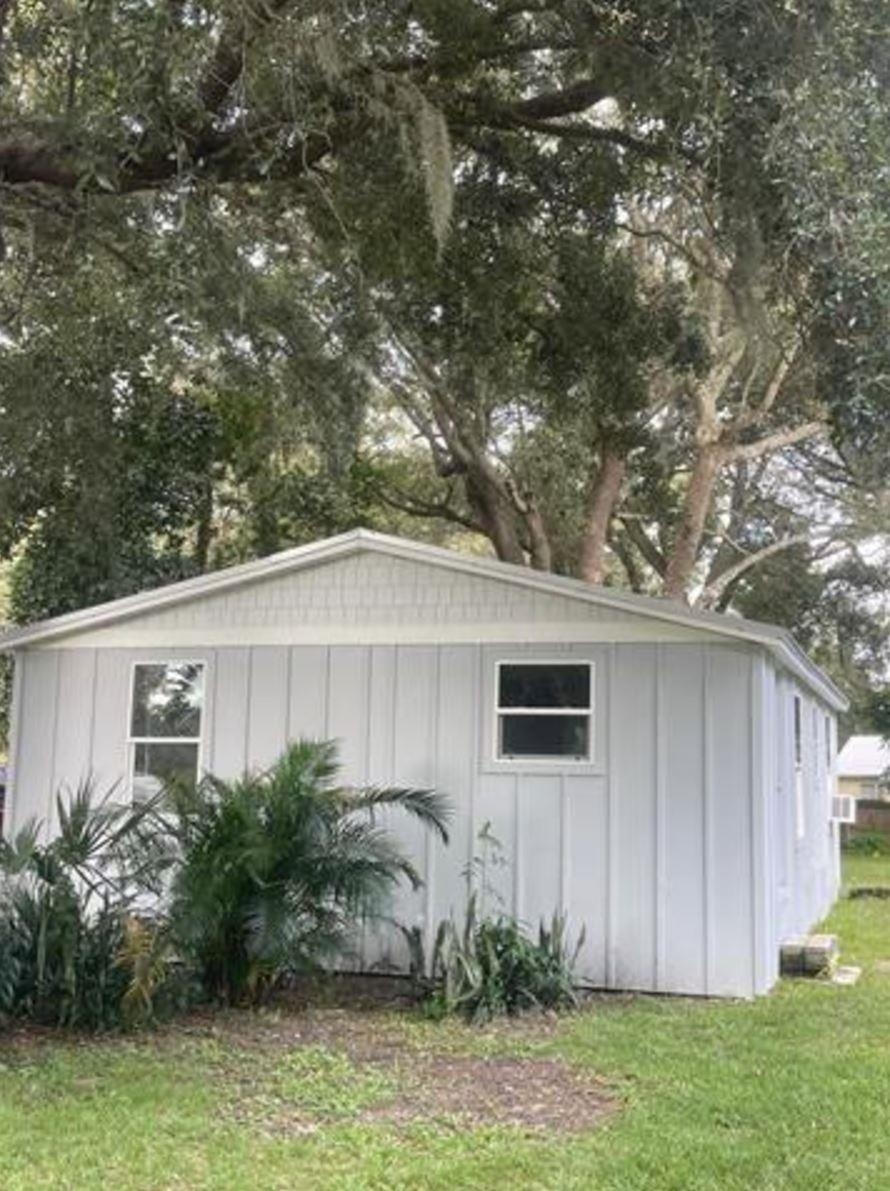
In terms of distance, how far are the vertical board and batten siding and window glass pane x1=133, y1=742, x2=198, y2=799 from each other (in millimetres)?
210

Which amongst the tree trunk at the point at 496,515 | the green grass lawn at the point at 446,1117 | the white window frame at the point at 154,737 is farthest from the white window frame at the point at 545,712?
the tree trunk at the point at 496,515

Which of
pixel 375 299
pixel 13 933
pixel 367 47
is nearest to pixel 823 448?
pixel 375 299

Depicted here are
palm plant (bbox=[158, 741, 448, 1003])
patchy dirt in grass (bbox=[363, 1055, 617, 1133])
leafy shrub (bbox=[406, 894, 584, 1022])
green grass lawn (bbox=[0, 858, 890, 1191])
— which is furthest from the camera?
leafy shrub (bbox=[406, 894, 584, 1022])

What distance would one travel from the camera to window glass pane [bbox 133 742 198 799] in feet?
33.9

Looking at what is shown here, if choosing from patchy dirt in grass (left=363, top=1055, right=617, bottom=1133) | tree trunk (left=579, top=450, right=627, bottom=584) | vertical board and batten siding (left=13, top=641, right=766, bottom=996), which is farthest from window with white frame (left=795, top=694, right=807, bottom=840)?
tree trunk (left=579, top=450, right=627, bottom=584)

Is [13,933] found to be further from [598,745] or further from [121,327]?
[121,327]

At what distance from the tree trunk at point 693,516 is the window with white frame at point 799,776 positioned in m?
7.17

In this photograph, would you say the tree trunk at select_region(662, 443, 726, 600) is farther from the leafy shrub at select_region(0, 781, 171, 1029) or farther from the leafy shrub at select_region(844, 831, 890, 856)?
the leafy shrub at select_region(0, 781, 171, 1029)

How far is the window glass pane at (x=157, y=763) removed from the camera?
1034 centimetres

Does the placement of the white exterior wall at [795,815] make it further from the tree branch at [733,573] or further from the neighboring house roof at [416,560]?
the tree branch at [733,573]

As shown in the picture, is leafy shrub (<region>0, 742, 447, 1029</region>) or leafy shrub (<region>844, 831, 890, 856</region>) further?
leafy shrub (<region>844, 831, 890, 856</region>)

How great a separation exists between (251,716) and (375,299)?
11.2 ft

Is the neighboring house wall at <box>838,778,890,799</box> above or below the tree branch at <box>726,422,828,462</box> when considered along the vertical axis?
below

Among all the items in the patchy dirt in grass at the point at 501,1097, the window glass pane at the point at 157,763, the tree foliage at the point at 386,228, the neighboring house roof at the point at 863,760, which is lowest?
the patchy dirt in grass at the point at 501,1097
